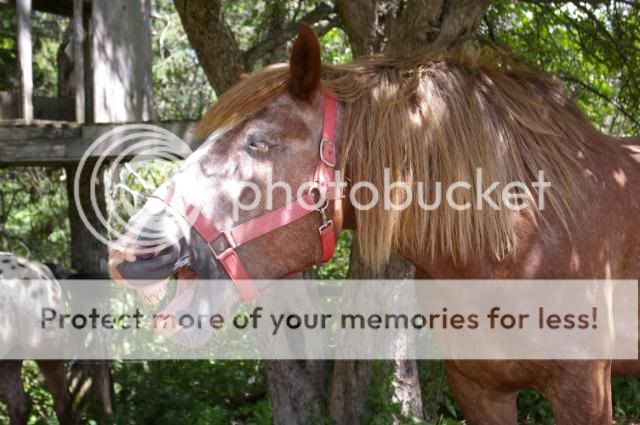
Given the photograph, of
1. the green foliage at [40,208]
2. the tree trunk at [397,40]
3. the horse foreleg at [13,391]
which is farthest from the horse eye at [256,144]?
the green foliage at [40,208]

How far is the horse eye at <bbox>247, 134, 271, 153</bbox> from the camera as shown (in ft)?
7.02

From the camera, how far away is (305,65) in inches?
84.5

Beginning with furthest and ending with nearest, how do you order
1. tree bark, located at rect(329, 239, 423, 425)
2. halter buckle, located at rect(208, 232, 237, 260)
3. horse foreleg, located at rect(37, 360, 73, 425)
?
1. horse foreleg, located at rect(37, 360, 73, 425)
2. tree bark, located at rect(329, 239, 423, 425)
3. halter buckle, located at rect(208, 232, 237, 260)

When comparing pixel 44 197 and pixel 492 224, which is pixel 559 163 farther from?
pixel 44 197

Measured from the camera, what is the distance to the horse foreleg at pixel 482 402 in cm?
264

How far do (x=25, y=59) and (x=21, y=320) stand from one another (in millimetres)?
1793

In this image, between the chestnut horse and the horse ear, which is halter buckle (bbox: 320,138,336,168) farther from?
the horse ear

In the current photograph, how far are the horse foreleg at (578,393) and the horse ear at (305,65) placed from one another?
1223mm

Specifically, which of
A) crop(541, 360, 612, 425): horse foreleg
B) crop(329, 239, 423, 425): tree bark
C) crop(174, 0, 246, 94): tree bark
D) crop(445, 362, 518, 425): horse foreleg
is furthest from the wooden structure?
crop(541, 360, 612, 425): horse foreleg

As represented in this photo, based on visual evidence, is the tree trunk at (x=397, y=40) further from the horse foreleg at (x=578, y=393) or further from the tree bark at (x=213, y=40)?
the horse foreleg at (x=578, y=393)

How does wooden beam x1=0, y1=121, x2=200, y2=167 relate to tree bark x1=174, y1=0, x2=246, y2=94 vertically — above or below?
below

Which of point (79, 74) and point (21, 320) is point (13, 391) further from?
point (79, 74)

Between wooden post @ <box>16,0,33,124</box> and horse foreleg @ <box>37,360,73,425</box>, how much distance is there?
185 cm

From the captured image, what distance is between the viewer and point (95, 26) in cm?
453
